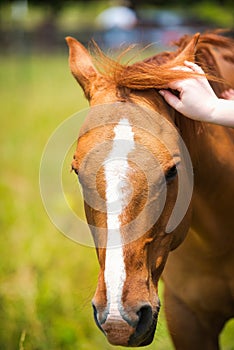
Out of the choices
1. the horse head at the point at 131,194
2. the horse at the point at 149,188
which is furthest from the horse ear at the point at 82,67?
the horse head at the point at 131,194

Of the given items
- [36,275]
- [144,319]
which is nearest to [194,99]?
[144,319]

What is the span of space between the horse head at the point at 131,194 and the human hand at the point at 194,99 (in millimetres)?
62

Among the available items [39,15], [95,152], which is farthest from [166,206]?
[39,15]

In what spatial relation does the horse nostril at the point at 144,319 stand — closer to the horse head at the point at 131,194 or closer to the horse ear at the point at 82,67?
the horse head at the point at 131,194

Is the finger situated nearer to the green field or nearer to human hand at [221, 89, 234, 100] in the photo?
human hand at [221, 89, 234, 100]

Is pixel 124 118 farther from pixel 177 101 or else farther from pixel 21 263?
pixel 21 263

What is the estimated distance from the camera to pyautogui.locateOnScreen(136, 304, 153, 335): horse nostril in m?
2.37

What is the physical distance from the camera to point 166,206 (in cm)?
260

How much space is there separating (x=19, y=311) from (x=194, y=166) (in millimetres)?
1966

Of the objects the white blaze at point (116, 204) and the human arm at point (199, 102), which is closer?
the white blaze at point (116, 204)

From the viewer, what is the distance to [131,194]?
2.44 m

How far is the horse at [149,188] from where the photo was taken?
2.39 metres

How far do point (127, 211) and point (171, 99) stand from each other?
55 centimetres

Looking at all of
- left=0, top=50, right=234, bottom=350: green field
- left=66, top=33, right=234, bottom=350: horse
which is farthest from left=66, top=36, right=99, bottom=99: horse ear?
left=0, top=50, right=234, bottom=350: green field
